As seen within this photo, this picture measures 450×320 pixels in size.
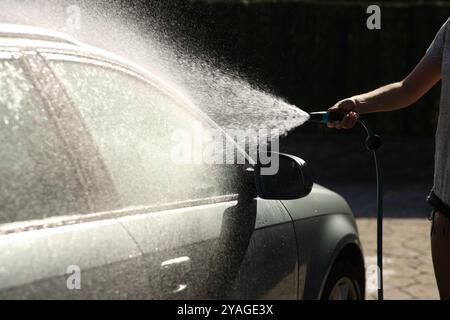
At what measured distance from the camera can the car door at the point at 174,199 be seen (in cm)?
237

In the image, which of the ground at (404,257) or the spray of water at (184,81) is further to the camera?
the ground at (404,257)

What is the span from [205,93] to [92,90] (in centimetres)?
274

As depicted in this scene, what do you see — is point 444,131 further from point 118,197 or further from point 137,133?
point 118,197

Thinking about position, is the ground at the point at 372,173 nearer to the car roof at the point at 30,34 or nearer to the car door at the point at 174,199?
the car door at the point at 174,199

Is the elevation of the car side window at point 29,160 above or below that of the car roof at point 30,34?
below

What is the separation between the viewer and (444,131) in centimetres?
295

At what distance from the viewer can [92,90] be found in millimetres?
2432

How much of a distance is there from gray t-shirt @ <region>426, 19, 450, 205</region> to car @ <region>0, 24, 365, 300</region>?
1.77 ft

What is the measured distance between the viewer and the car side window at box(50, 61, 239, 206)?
2.39 m

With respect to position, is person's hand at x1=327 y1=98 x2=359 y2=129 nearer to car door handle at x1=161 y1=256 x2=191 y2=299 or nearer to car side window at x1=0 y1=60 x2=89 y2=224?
car door handle at x1=161 y1=256 x2=191 y2=299

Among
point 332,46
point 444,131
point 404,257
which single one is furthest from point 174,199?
point 332,46

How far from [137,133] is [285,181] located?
739mm

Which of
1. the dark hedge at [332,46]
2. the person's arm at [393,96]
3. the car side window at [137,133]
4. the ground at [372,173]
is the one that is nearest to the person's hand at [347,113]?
the person's arm at [393,96]
